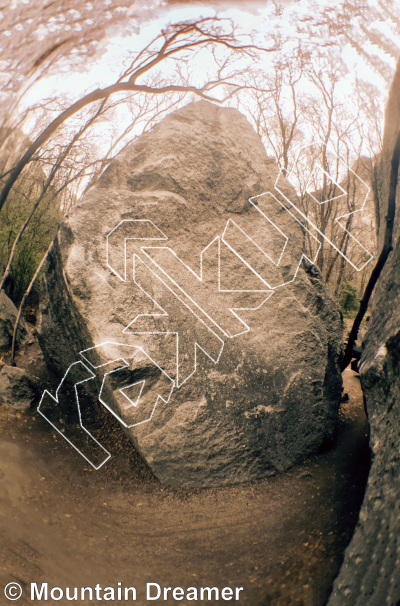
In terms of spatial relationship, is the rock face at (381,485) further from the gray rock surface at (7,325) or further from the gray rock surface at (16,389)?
the gray rock surface at (7,325)

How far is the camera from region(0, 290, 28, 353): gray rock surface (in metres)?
4.74

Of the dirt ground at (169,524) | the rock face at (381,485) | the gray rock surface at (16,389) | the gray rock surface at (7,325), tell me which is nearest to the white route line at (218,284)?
the rock face at (381,485)

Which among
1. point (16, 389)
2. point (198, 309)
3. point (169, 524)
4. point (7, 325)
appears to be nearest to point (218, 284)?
point (198, 309)

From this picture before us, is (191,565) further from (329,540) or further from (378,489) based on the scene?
(378,489)

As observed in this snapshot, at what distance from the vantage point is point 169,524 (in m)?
2.56

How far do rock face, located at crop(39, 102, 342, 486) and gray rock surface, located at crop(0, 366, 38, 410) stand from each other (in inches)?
19.8

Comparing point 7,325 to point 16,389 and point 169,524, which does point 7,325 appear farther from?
point 169,524

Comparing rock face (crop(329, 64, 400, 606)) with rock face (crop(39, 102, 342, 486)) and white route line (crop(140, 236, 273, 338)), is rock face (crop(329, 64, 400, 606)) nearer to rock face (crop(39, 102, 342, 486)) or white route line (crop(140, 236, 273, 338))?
rock face (crop(39, 102, 342, 486))

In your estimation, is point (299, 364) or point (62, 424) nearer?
point (299, 364)

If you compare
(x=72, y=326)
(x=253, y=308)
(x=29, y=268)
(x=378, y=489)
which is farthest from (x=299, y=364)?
(x=29, y=268)

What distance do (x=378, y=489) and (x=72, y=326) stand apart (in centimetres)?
271

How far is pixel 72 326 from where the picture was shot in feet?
11.4

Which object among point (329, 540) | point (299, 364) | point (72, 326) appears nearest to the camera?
point (329, 540)

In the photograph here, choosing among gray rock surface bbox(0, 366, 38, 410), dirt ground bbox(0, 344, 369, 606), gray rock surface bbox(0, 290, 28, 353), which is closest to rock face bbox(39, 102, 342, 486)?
dirt ground bbox(0, 344, 369, 606)
